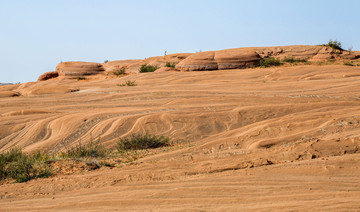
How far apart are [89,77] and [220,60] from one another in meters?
14.8

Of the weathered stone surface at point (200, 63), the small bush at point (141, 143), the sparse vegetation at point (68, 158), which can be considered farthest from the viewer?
the weathered stone surface at point (200, 63)

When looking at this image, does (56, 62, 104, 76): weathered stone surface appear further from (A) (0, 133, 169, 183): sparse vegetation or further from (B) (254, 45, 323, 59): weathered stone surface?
(A) (0, 133, 169, 183): sparse vegetation

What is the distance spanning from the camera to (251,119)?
12203 millimetres

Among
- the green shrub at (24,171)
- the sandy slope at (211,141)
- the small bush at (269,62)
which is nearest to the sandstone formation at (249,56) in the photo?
the small bush at (269,62)

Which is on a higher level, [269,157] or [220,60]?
[220,60]

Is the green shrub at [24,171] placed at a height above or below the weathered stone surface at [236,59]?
below

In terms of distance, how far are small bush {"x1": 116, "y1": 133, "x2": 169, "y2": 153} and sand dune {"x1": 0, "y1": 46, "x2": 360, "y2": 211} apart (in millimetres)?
491

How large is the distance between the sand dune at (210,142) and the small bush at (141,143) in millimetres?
491

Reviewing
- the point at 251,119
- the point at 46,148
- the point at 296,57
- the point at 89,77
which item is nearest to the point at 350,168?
the point at 251,119

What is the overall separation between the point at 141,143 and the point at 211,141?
1724 mm

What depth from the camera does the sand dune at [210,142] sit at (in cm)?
507

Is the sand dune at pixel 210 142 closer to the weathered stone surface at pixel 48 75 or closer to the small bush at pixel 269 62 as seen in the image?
the small bush at pixel 269 62

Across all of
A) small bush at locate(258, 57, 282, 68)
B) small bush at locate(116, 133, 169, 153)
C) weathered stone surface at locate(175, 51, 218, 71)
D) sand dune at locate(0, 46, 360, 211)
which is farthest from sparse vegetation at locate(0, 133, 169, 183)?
small bush at locate(258, 57, 282, 68)

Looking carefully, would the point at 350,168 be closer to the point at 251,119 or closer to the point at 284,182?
the point at 284,182
